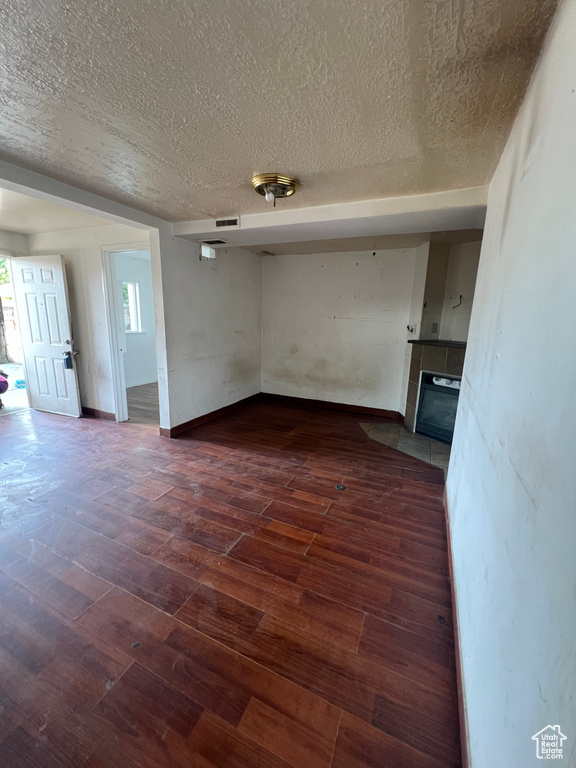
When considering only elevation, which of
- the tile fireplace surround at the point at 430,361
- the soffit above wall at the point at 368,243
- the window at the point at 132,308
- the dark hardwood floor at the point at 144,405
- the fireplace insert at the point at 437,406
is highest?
the soffit above wall at the point at 368,243

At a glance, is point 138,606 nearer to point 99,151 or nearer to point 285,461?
point 285,461

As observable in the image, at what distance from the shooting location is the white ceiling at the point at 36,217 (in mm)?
2768

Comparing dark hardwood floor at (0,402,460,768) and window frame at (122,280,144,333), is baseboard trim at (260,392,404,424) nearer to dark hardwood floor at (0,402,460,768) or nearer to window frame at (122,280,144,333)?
dark hardwood floor at (0,402,460,768)

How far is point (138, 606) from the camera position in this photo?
1487 millimetres

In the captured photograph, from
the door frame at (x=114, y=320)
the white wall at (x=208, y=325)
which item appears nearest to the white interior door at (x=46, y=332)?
the door frame at (x=114, y=320)

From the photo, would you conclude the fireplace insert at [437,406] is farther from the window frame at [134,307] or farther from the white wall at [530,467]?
the window frame at [134,307]

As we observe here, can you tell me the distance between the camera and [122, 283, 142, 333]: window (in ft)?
19.1

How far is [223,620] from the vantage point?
143 centimetres

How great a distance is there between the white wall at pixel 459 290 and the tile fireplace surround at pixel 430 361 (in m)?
0.25

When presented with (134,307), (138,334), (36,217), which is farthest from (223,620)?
(134,307)

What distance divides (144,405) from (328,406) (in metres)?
2.98

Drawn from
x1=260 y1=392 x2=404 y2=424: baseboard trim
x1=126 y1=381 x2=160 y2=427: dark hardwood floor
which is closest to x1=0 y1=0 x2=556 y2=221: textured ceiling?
x1=126 y1=381 x2=160 y2=427: dark hardwood floor

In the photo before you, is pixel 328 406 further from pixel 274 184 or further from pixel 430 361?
pixel 274 184

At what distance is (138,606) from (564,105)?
2453 millimetres
